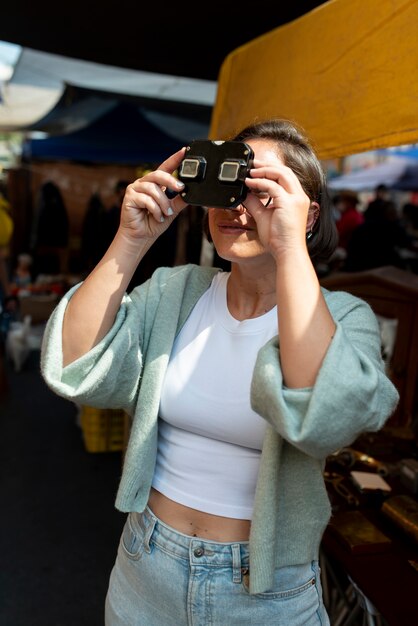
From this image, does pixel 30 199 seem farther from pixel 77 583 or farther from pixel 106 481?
pixel 77 583

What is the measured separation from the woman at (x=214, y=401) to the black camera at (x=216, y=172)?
0.08 feet

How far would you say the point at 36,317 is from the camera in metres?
5.39

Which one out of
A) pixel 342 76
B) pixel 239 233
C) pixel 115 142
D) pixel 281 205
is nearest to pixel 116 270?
pixel 239 233

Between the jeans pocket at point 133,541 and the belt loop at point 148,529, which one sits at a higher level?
the belt loop at point 148,529

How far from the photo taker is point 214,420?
3.47 ft

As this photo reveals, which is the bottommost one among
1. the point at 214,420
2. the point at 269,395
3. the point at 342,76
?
the point at 214,420

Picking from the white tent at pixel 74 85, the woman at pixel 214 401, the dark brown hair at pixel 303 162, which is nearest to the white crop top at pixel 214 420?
the woman at pixel 214 401

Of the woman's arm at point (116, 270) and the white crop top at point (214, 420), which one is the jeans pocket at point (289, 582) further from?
the woman's arm at point (116, 270)

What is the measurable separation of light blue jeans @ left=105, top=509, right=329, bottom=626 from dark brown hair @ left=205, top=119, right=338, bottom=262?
2.14 ft

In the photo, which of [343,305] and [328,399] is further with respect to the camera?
[343,305]

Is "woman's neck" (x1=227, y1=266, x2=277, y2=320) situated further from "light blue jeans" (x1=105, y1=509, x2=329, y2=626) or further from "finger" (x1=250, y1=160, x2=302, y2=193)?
"light blue jeans" (x1=105, y1=509, x2=329, y2=626)

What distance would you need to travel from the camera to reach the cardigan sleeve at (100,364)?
3.40 ft

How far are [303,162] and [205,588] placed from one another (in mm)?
835

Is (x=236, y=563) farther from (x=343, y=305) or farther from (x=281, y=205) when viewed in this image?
(x=281, y=205)
